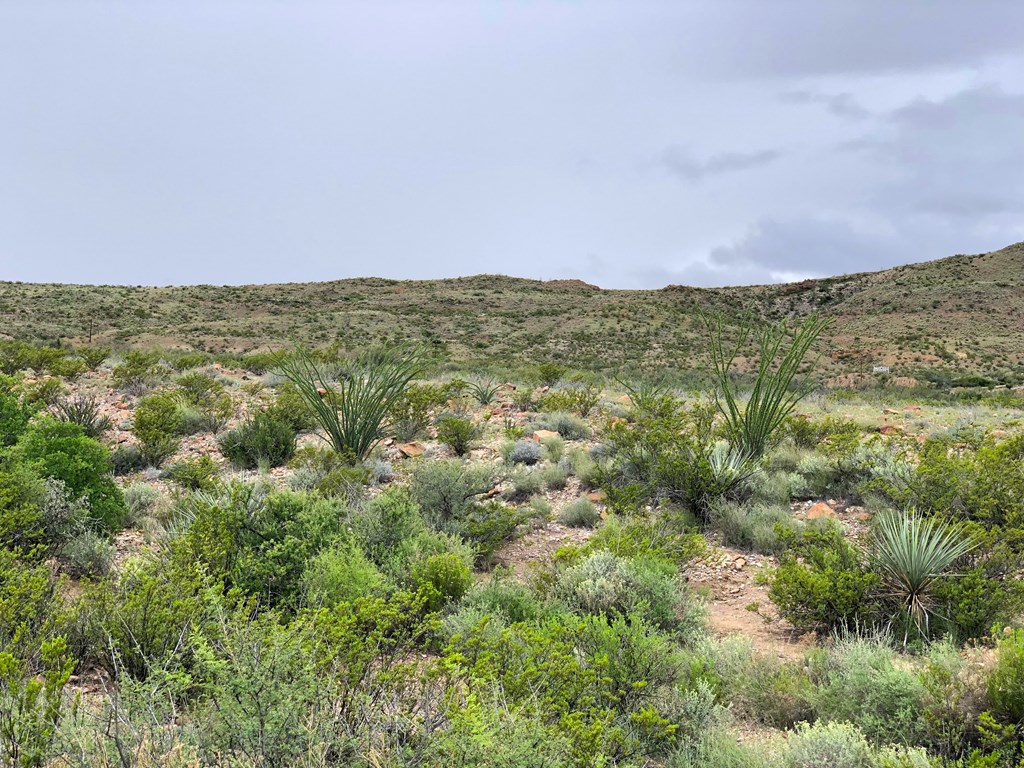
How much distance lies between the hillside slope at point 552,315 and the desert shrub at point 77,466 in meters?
25.4

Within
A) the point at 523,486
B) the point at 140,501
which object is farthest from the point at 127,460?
the point at 523,486

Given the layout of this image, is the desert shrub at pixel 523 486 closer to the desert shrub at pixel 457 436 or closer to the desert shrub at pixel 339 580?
the desert shrub at pixel 457 436

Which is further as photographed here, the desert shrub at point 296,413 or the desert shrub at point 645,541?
the desert shrub at point 296,413

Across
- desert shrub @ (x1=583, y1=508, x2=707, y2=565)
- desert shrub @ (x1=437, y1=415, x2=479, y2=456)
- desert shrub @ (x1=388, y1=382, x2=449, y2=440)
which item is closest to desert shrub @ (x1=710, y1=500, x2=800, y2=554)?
desert shrub @ (x1=583, y1=508, x2=707, y2=565)

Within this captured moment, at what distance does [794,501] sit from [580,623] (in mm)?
5053

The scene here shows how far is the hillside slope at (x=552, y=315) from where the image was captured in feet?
129

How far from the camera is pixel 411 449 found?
957 cm

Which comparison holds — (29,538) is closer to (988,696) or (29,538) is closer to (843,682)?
(843,682)

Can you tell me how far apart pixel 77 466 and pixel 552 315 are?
50.3 metres

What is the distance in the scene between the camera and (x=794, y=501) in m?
7.88

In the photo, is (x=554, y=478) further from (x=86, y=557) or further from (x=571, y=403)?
(x=86, y=557)

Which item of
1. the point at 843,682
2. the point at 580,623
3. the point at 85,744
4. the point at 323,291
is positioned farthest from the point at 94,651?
the point at 323,291

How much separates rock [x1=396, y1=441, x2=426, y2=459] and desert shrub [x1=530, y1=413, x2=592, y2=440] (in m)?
2.10

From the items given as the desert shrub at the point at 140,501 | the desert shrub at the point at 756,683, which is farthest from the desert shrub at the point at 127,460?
the desert shrub at the point at 756,683
